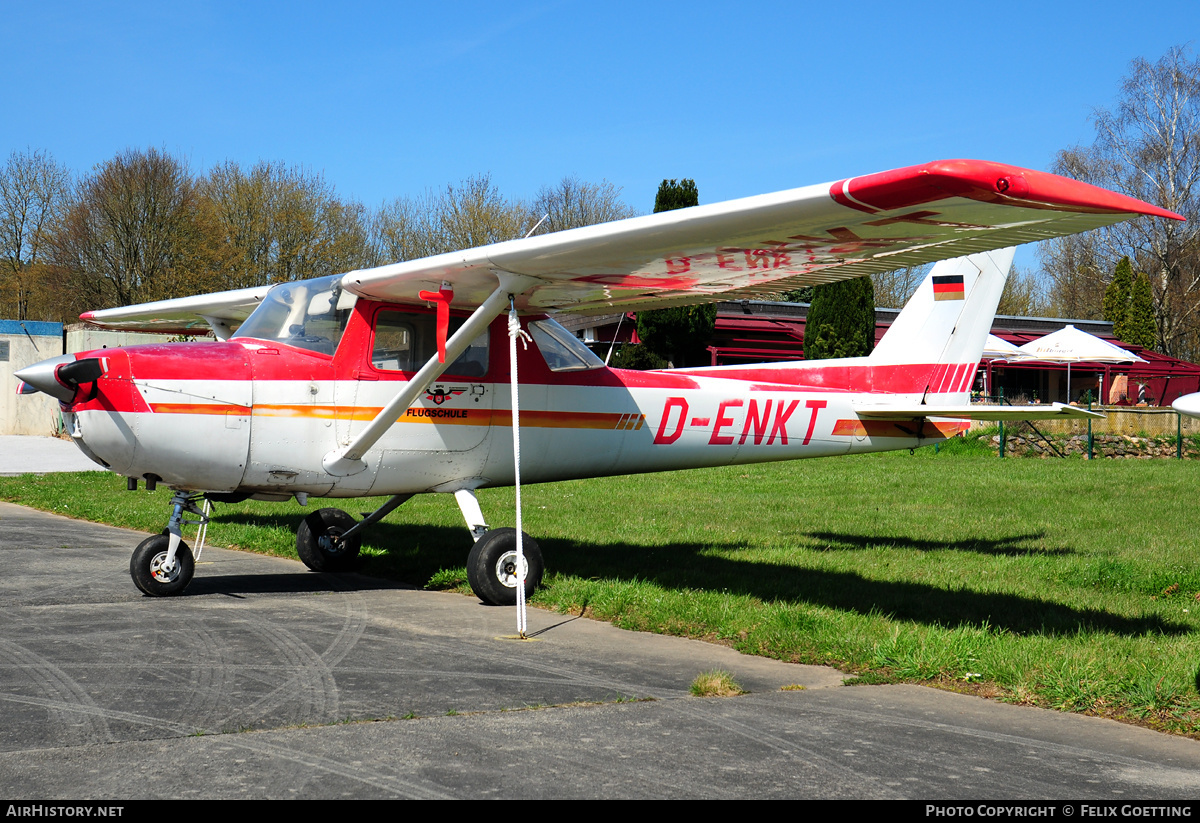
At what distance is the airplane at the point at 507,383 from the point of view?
620 cm

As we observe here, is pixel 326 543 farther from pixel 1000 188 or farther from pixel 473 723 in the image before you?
pixel 1000 188

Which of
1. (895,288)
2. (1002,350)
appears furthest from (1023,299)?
(1002,350)

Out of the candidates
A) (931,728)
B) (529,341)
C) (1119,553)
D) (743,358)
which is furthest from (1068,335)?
(931,728)

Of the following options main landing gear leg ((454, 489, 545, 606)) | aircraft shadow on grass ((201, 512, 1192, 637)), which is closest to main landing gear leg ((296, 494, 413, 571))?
aircraft shadow on grass ((201, 512, 1192, 637))

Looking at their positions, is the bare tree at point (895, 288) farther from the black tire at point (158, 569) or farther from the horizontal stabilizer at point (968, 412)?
the black tire at point (158, 569)

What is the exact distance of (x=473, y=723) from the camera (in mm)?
4496

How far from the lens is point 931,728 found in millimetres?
4543

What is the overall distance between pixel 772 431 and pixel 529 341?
8.36ft

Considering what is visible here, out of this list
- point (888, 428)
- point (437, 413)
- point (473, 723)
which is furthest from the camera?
point (888, 428)

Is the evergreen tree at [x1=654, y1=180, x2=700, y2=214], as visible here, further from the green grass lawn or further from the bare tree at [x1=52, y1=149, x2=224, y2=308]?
the bare tree at [x1=52, y1=149, x2=224, y2=308]

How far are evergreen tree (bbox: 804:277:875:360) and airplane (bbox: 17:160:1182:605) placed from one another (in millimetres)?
19550

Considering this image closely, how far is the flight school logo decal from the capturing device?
26.7 ft

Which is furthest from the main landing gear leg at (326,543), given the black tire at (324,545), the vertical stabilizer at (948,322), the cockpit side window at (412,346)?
the vertical stabilizer at (948,322)

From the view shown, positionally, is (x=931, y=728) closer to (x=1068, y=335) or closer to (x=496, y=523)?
(x=496, y=523)
